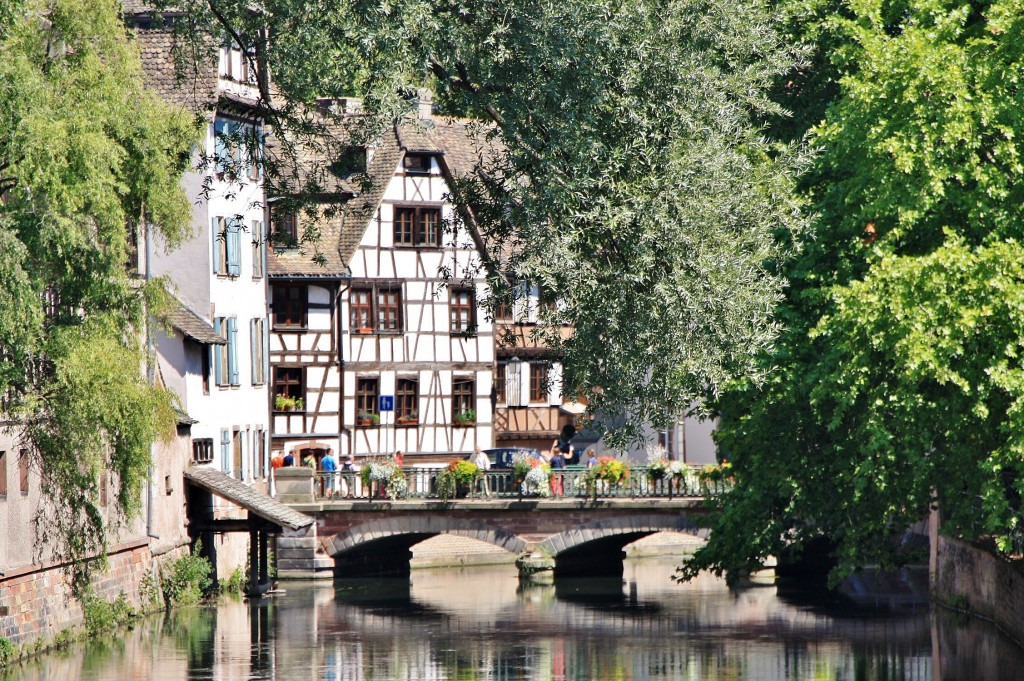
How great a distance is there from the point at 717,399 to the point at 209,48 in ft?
41.1

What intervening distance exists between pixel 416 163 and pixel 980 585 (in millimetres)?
23144

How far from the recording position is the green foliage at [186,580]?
3722 cm

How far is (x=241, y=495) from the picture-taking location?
39.1m

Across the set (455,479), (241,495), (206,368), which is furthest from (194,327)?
(455,479)

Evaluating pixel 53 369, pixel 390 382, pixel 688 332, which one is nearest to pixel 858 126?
pixel 688 332

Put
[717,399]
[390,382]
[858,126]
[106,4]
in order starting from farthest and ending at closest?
1. [390,382]
2. [717,399]
3. [858,126]
4. [106,4]

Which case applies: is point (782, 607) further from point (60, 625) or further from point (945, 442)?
point (60, 625)

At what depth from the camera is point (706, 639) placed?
34094 mm

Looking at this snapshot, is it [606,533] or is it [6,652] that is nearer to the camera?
[6,652]

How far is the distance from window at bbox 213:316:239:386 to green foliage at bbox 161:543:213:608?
5.04 metres

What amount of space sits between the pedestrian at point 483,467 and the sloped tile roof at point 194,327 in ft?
28.4

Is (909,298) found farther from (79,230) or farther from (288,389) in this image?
(288,389)

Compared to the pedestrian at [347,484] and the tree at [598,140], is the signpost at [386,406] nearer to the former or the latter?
the pedestrian at [347,484]

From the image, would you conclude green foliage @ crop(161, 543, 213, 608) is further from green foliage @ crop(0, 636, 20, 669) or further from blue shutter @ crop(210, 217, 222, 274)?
green foliage @ crop(0, 636, 20, 669)
